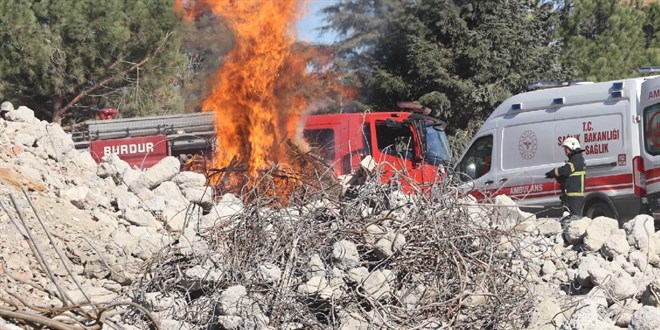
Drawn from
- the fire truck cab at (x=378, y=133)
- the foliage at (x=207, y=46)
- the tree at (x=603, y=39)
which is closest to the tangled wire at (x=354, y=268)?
the foliage at (x=207, y=46)

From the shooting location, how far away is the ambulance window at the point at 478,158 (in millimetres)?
16609

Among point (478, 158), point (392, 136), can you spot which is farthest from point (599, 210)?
point (392, 136)

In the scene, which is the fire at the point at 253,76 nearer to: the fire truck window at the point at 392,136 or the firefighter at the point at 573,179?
the fire truck window at the point at 392,136

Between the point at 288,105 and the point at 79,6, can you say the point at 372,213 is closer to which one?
the point at 288,105

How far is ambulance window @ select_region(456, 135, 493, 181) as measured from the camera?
654 inches

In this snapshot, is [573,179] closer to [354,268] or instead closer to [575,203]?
[575,203]

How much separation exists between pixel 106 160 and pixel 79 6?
12280 millimetres

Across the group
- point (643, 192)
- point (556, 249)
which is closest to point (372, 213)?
point (556, 249)

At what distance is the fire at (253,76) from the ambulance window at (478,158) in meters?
4.08

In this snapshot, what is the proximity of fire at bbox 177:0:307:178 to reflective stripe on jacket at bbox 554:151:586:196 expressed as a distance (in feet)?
12.1

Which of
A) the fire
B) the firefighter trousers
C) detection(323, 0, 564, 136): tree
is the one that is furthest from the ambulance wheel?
detection(323, 0, 564, 136): tree

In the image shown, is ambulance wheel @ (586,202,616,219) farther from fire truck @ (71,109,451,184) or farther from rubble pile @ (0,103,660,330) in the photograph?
rubble pile @ (0,103,660,330)

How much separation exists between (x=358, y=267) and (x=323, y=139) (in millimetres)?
8063

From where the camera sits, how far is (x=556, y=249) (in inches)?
378
